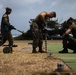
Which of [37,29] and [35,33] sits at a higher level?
[37,29]

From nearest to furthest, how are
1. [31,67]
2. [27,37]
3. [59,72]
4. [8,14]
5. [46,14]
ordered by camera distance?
[59,72]
[31,67]
[46,14]
[8,14]
[27,37]

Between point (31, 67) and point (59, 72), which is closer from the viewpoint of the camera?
point (59, 72)

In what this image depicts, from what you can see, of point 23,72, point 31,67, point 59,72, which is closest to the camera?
point 59,72

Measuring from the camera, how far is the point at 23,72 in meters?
9.22

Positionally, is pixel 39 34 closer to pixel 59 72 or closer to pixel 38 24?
pixel 38 24

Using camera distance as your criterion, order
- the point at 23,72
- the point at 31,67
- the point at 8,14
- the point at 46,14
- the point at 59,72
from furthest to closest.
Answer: the point at 8,14 < the point at 46,14 < the point at 31,67 < the point at 23,72 < the point at 59,72

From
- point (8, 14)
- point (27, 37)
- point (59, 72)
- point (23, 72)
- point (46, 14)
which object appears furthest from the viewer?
point (27, 37)

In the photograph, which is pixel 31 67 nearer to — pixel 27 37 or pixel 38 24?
pixel 38 24

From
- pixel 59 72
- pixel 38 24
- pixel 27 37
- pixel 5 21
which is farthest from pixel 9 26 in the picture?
pixel 27 37

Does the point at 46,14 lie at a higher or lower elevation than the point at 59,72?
higher

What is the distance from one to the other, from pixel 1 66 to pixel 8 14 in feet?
20.9

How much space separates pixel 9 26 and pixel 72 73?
8852mm

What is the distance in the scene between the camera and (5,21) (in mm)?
16578

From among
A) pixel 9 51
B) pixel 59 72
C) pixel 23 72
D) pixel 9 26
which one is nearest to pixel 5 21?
pixel 9 26
